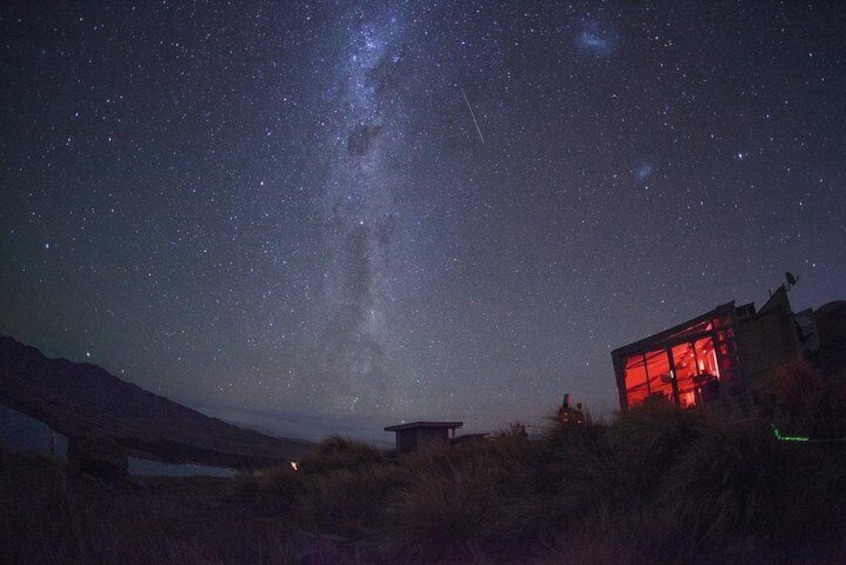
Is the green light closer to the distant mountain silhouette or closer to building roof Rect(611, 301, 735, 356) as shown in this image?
building roof Rect(611, 301, 735, 356)

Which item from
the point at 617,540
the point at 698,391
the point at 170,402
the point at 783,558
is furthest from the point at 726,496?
the point at 170,402

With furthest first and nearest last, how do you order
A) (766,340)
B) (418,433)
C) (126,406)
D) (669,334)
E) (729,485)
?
(126,406) < (418,433) < (669,334) < (766,340) < (729,485)

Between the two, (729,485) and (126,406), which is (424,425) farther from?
(126,406)

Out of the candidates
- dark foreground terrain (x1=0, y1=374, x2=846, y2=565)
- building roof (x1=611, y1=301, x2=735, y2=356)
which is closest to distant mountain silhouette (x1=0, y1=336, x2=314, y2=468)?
building roof (x1=611, y1=301, x2=735, y2=356)

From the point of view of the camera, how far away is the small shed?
22.7 metres

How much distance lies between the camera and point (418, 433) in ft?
74.9

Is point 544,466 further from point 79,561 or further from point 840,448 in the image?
point 79,561

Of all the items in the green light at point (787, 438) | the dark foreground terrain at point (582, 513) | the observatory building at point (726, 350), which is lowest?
the dark foreground terrain at point (582, 513)

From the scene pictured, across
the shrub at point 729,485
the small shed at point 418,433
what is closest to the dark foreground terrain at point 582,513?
the shrub at point 729,485

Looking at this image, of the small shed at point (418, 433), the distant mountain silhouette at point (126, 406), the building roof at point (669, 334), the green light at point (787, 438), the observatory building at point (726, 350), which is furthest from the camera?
the distant mountain silhouette at point (126, 406)

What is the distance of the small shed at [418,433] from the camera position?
22.7 meters

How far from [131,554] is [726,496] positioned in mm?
6826

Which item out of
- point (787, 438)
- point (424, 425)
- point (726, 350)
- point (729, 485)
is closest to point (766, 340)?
point (726, 350)

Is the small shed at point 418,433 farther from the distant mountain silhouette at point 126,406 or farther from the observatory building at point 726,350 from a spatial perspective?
the distant mountain silhouette at point 126,406
